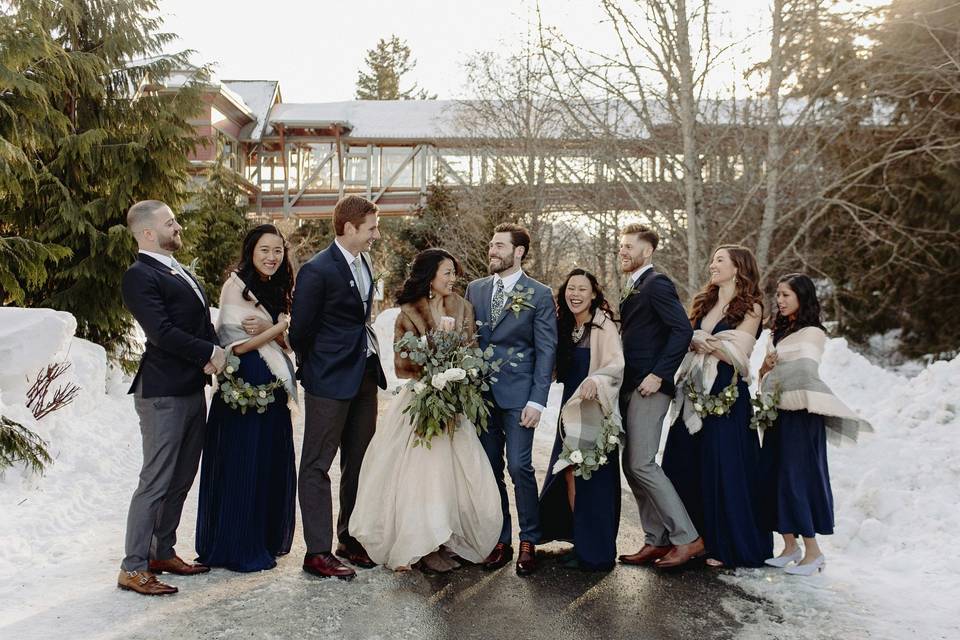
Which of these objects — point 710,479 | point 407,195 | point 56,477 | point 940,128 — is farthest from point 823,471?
point 407,195

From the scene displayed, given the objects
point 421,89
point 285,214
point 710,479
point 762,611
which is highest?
point 421,89

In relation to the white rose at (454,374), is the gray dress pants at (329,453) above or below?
below

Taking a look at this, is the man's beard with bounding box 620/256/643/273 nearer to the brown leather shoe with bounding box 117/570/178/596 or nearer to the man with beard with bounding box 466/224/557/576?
the man with beard with bounding box 466/224/557/576

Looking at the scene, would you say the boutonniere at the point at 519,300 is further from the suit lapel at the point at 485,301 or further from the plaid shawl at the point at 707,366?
the plaid shawl at the point at 707,366

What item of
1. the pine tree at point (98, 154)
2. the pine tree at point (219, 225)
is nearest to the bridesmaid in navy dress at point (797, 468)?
the pine tree at point (98, 154)

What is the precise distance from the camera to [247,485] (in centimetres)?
580

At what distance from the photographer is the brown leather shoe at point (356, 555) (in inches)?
232

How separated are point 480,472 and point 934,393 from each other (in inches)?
244

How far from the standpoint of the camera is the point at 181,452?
5578 millimetres

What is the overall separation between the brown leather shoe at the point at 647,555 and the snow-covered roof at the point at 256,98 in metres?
30.3

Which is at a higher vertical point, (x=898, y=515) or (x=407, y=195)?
(x=407, y=195)

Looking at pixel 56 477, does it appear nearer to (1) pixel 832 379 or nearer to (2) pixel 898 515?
(2) pixel 898 515

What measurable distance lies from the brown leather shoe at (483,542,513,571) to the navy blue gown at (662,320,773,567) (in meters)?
1.37

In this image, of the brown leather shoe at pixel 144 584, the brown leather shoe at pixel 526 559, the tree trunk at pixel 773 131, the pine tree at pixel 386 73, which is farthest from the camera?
the pine tree at pixel 386 73
